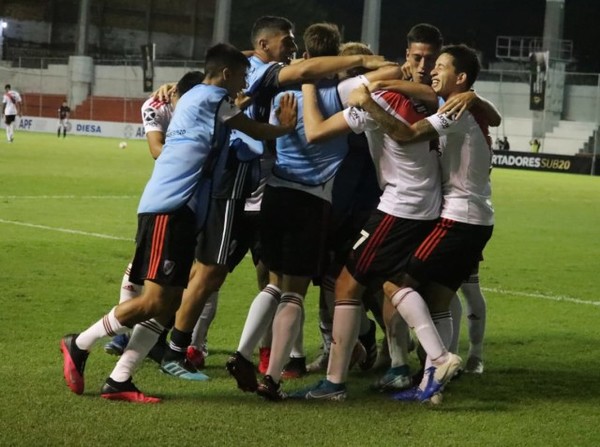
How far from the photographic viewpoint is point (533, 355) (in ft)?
26.2

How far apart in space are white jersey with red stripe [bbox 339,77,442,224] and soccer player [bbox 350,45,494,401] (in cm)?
9

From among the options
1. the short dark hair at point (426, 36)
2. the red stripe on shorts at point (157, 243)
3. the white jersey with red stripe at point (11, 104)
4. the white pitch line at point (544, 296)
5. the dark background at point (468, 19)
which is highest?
the dark background at point (468, 19)

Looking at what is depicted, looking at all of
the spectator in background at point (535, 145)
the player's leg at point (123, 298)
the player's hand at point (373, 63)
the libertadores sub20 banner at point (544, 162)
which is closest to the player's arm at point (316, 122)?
the player's hand at point (373, 63)

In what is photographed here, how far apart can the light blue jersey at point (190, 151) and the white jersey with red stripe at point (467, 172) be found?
1238mm

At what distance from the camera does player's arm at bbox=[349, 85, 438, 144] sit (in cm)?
610

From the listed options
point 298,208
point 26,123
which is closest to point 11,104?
point 26,123

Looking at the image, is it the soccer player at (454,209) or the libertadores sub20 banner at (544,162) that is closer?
the soccer player at (454,209)

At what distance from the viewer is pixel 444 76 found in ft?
20.7

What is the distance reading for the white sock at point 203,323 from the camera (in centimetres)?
748

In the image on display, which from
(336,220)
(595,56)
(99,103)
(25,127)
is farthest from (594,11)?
(336,220)

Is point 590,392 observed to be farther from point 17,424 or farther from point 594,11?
point 594,11

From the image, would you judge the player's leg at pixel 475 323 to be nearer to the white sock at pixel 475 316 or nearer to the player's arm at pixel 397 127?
the white sock at pixel 475 316

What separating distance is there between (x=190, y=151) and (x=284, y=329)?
1121 mm

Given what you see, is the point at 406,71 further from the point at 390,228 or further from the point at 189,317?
the point at 189,317
